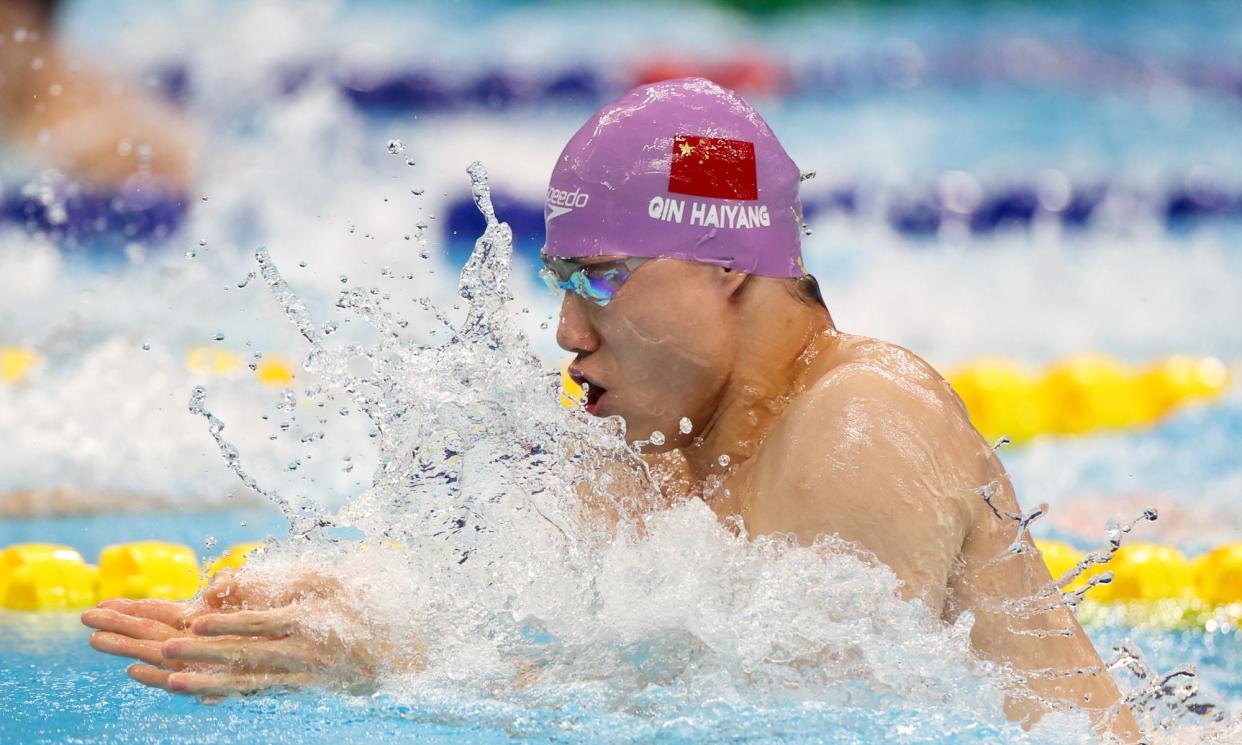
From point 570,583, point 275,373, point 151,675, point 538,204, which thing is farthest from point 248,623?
point 538,204

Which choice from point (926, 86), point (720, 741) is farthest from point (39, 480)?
point (926, 86)

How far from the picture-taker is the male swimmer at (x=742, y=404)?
5.71ft

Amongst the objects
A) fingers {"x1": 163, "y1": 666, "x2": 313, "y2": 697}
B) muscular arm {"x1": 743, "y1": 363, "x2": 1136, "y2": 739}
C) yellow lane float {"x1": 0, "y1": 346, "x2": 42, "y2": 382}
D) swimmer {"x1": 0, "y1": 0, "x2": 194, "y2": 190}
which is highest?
swimmer {"x1": 0, "y1": 0, "x2": 194, "y2": 190}

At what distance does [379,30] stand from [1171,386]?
7.44 meters

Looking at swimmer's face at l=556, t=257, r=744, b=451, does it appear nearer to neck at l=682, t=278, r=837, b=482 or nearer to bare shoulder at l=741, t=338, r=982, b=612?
neck at l=682, t=278, r=837, b=482

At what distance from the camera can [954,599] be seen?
72.7 inches

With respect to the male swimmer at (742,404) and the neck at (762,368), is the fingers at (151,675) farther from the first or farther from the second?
the neck at (762,368)

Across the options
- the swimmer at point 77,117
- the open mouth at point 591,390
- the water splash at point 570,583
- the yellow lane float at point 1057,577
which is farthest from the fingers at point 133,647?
the swimmer at point 77,117

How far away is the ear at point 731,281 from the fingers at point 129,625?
2.75 feet

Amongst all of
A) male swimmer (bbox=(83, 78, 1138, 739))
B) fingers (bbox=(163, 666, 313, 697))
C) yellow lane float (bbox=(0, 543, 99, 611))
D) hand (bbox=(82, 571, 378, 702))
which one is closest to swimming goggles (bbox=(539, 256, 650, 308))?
male swimmer (bbox=(83, 78, 1138, 739))

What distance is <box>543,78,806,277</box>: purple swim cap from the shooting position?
1955 millimetres

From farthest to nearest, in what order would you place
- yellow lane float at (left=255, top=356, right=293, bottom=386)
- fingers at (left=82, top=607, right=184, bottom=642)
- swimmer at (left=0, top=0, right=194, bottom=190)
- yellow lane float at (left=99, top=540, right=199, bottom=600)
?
1. swimmer at (left=0, top=0, right=194, bottom=190)
2. yellow lane float at (left=255, top=356, right=293, bottom=386)
3. yellow lane float at (left=99, top=540, right=199, bottom=600)
4. fingers at (left=82, top=607, right=184, bottom=642)

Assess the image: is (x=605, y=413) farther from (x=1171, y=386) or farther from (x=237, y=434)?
(x=1171, y=386)

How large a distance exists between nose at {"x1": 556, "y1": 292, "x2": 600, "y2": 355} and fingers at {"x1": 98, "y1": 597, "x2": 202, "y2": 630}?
23.7 inches
